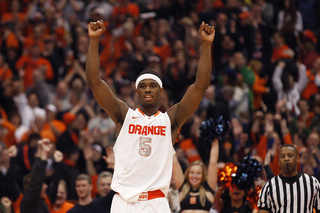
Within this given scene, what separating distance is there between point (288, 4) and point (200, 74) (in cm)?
994

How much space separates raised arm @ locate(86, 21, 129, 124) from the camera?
464 centimetres

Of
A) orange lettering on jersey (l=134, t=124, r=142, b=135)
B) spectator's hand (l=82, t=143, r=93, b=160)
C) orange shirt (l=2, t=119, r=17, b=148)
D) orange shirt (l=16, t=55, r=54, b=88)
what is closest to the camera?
orange lettering on jersey (l=134, t=124, r=142, b=135)

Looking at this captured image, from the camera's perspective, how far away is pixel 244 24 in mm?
13086

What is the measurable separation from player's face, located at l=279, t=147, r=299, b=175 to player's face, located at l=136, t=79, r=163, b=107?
192 cm

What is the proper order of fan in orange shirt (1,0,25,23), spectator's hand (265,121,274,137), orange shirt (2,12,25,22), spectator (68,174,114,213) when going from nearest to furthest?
spectator (68,174,114,213) → spectator's hand (265,121,274,137) → fan in orange shirt (1,0,25,23) → orange shirt (2,12,25,22)

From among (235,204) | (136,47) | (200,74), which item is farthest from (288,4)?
(200,74)

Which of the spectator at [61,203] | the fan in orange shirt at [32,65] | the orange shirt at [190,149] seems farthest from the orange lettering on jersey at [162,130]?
the fan in orange shirt at [32,65]

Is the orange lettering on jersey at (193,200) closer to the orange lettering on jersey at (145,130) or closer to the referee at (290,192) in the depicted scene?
the referee at (290,192)

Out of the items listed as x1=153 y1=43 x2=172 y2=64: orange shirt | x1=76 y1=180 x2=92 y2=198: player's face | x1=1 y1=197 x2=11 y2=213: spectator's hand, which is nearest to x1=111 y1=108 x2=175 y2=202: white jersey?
x1=76 y1=180 x2=92 y2=198: player's face

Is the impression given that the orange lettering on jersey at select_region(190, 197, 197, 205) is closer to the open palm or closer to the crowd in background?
the crowd in background

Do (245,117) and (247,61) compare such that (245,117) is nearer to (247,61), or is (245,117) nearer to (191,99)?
(247,61)

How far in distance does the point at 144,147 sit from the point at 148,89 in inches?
20.9

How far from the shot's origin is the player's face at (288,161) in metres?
5.89

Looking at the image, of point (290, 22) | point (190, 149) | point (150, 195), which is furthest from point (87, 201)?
point (290, 22)
